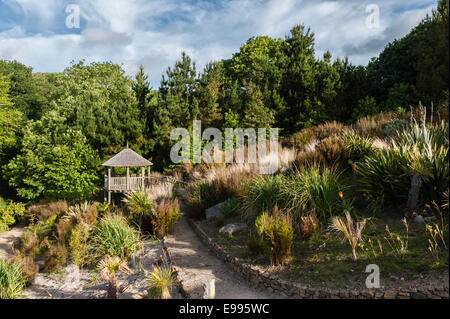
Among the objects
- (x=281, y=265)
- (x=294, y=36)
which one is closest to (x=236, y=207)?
(x=281, y=265)

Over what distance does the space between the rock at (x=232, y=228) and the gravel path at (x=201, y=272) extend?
58cm

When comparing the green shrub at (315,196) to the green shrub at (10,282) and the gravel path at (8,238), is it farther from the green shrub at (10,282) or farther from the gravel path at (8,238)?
the gravel path at (8,238)

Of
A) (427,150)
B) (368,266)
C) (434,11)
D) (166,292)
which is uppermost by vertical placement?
(434,11)

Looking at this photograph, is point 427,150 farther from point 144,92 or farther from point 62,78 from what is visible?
point 62,78

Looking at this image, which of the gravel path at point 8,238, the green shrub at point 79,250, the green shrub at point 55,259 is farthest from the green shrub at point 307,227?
the gravel path at point 8,238

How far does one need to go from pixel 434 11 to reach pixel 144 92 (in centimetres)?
1976

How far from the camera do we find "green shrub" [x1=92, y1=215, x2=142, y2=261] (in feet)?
22.6

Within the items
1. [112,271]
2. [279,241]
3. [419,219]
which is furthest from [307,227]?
[112,271]

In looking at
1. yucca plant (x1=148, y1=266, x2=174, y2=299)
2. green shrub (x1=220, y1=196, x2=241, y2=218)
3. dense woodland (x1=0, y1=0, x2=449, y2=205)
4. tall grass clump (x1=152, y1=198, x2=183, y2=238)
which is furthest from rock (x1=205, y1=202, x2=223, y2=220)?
dense woodland (x1=0, y1=0, x2=449, y2=205)

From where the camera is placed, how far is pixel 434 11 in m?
4.08

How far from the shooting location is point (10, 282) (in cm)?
613

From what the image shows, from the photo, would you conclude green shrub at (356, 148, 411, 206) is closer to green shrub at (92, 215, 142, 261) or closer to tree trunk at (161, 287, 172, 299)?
tree trunk at (161, 287, 172, 299)

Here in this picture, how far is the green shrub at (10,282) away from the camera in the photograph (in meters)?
5.96

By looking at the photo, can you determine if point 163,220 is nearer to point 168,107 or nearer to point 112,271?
point 112,271
